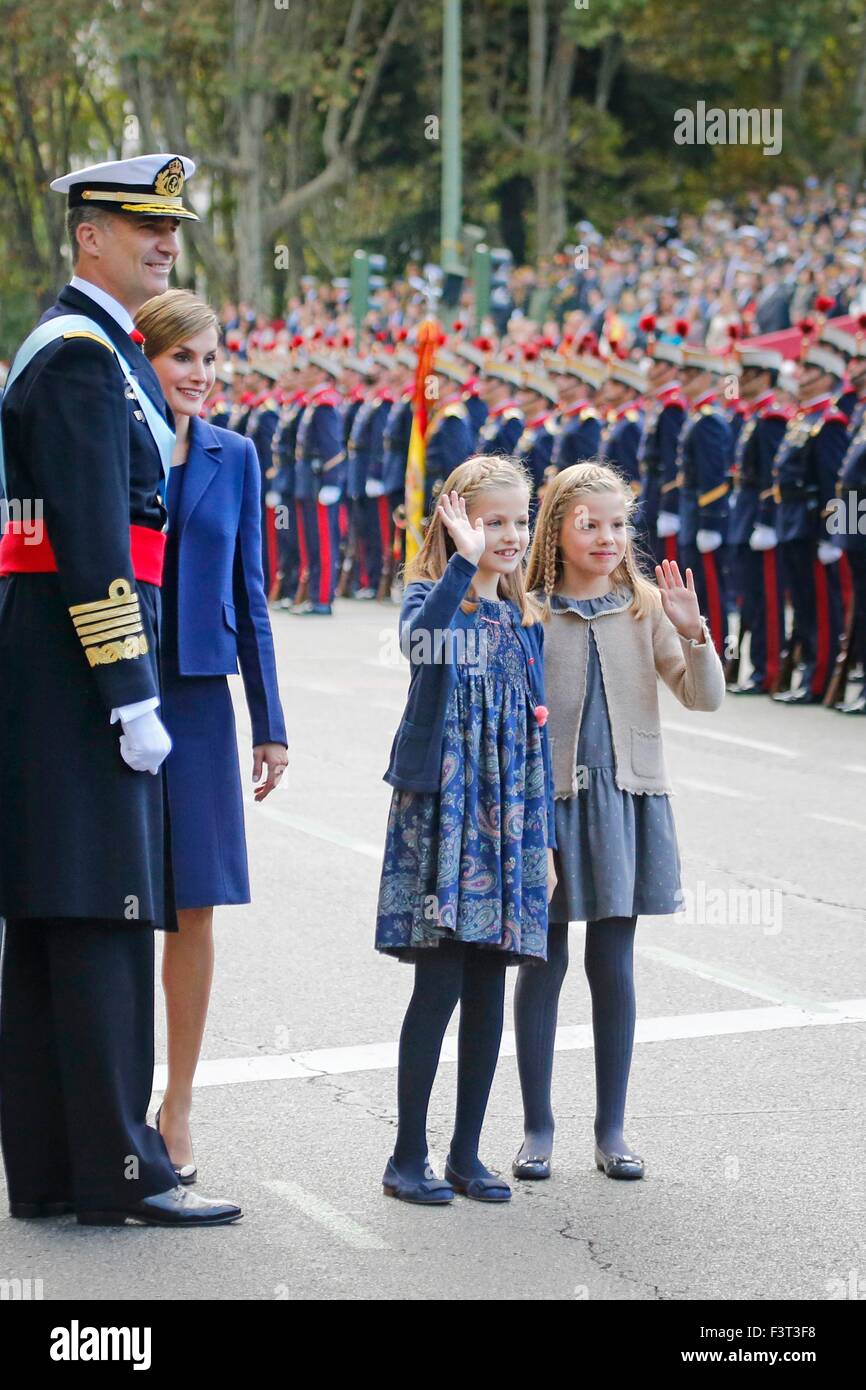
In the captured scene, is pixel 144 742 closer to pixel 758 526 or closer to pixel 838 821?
pixel 838 821

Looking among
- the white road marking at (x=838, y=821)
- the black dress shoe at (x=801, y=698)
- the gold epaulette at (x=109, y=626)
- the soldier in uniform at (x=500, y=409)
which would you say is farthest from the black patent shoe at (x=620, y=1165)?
the soldier in uniform at (x=500, y=409)

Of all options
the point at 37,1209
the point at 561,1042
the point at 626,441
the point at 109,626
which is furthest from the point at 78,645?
the point at 626,441

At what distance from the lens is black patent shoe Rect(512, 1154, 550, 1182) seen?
5.33m

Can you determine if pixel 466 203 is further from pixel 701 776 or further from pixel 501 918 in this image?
pixel 501 918

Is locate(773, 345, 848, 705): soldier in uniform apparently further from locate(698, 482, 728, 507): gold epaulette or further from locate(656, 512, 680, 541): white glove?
locate(656, 512, 680, 541): white glove

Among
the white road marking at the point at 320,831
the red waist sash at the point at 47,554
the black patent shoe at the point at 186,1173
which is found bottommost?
the white road marking at the point at 320,831

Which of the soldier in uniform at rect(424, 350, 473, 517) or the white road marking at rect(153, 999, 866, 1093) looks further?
the soldier in uniform at rect(424, 350, 473, 517)

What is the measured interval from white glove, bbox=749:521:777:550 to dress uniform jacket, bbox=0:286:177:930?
1051 centimetres

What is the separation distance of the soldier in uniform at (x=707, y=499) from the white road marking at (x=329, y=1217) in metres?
10.8

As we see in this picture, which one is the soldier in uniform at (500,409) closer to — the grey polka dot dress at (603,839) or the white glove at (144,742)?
the grey polka dot dress at (603,839)

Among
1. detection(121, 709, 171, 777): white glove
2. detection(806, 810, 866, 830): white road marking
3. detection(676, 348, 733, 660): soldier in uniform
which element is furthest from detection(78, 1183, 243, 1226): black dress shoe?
detection(676, 348, 733, 660): soldier in uniform

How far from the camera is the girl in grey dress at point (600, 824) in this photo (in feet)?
17.8

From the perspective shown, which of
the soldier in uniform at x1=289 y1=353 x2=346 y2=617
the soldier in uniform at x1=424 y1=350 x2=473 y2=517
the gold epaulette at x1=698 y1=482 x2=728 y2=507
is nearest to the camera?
the gold epaulette at x1=698 y1=482 x2=728 y2=507
